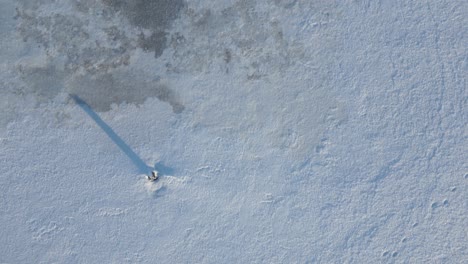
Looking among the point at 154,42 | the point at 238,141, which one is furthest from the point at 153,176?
the point at 154,42

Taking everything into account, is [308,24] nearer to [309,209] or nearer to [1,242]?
[309,209]

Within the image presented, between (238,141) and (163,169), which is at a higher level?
(238,141)

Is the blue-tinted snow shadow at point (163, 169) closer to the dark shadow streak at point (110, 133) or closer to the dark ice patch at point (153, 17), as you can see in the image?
the dark shadow streak at point (110, 133)

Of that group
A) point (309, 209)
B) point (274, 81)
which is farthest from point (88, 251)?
point (274, 81)

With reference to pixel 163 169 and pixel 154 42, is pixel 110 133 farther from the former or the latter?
pixel 154 42

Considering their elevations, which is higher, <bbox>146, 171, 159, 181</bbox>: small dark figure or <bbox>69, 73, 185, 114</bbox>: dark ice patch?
<bbox>69, 73, 185, 114</bbox>: dark ice patch

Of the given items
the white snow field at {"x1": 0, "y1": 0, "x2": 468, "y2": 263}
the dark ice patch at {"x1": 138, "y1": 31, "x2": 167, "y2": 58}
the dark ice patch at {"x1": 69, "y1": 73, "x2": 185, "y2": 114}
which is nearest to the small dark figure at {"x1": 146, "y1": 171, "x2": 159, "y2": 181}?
the white snow field at {"x1": 0, "y1": 0, "x2": 468, "y2": 263}

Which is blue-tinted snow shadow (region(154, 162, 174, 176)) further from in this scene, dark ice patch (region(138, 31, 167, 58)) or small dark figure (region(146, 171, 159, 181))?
dark ice patch (region(138, 31, 167, 58))

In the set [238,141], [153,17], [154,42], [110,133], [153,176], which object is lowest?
[153,176]

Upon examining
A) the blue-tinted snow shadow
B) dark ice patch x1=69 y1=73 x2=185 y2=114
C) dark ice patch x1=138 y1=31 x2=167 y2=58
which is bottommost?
the blue-tinted snow shadow
